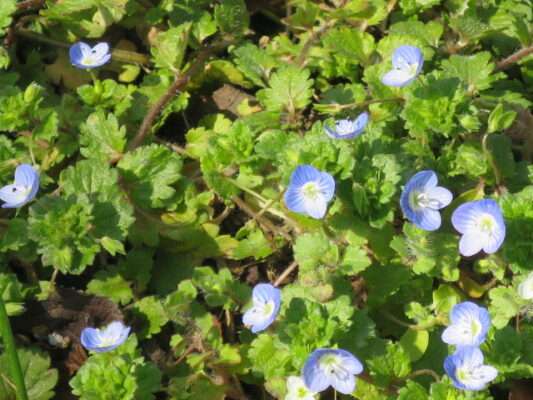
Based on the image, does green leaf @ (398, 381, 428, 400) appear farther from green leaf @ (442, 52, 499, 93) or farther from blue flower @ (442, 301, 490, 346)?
green leaf @ (442, 52, 499, 93)

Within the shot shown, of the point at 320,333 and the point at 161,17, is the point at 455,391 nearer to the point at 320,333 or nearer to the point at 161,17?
the point at 320,333

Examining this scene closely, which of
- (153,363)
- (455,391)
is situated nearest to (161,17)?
(153,363)

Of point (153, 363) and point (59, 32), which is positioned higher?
point (59, 32)

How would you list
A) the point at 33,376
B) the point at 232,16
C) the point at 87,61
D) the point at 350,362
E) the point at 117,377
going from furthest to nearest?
the point at 232,16
the point at 87,61
the point at 33,376
the point at 117,377
the point at 350,362

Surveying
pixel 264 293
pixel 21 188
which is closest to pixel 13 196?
pixel 21 188

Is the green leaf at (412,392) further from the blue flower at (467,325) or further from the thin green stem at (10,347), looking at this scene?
the thin green stem at (10,347)

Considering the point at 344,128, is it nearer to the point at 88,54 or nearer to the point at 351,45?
the point at 351,45
